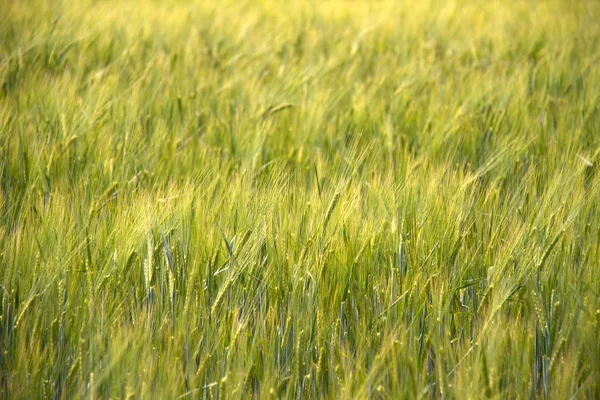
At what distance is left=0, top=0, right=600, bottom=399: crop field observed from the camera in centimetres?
124

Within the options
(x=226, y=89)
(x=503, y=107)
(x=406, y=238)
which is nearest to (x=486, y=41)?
(x=503, y=107)

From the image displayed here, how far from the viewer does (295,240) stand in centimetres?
153

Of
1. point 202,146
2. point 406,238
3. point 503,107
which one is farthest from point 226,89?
point 406,238

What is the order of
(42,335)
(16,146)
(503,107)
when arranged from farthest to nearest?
(503,107) → (16,146) → (42,335)

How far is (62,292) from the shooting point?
1.33 metres

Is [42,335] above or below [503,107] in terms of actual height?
below

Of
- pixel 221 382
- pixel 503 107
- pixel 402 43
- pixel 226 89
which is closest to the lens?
pixel 221 382

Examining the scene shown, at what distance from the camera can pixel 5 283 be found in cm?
137

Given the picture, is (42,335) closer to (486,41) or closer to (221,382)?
(221,382)

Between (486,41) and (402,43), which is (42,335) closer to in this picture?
(402,43)

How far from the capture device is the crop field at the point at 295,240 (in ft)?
4.08

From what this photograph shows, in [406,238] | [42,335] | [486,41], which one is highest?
[486,41]

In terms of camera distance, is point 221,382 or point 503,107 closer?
point 221,382

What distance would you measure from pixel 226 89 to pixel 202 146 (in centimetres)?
62
